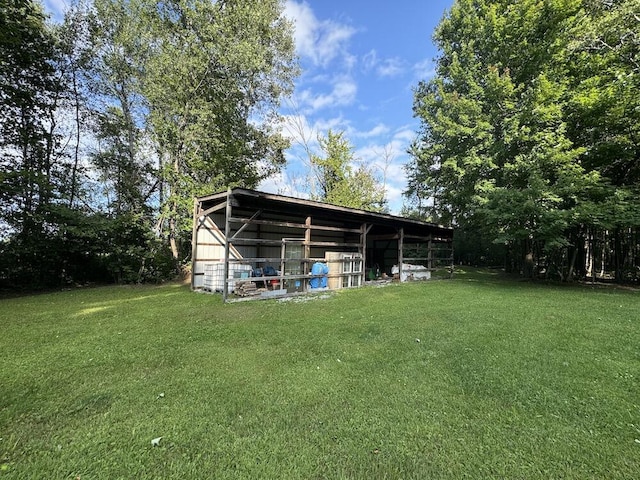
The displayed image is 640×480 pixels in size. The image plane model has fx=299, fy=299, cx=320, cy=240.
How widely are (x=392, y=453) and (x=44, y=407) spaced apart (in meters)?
2.86

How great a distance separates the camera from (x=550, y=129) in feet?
36.2

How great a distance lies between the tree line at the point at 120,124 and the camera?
948cm

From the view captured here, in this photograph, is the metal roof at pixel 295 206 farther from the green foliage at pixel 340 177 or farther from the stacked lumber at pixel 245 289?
the green foliage at pixel 340 177

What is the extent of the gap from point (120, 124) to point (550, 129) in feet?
54.8

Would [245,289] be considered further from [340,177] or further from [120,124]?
[340,177]

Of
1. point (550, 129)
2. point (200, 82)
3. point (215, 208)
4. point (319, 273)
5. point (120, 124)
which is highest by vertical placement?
point (200, 82)

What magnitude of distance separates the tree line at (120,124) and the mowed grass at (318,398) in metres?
5.44

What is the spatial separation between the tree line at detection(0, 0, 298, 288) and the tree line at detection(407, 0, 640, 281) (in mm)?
9167

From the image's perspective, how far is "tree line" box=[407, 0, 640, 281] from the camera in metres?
9.98

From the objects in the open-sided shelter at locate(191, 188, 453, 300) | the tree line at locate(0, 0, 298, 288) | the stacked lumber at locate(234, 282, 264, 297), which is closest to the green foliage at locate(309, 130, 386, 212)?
the tree line at locate(0, 0, 298, 288)

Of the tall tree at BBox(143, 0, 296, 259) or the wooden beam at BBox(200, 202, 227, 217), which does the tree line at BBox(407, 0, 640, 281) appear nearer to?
the tall tree at BBox(143, 0, 296, 259)

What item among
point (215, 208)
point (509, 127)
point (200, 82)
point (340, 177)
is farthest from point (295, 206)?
point (340, 177)

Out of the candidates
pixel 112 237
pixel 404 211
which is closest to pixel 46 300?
pixel 112 237

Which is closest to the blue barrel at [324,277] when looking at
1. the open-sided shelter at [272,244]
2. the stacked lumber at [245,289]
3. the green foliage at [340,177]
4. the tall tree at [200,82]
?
the open-sided shelter at [272,244]
